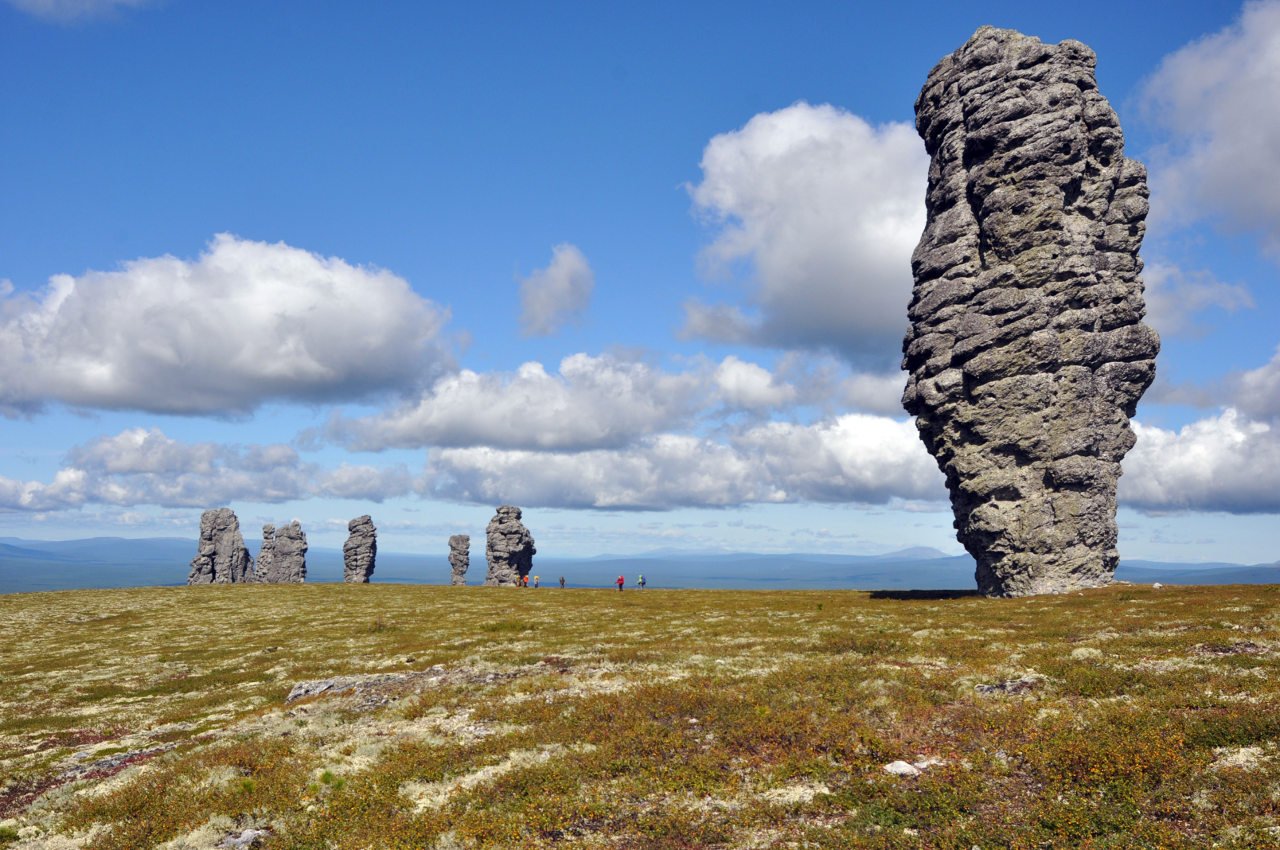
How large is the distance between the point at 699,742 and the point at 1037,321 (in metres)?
54.0

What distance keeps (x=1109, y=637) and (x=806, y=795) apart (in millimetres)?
22899

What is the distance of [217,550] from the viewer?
135500mm

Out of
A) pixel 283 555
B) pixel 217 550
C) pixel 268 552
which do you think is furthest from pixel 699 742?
pixel 217 550

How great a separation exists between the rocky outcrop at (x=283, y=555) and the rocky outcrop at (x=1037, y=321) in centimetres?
12635

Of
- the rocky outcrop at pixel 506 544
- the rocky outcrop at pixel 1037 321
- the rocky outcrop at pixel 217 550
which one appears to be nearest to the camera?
the rocky outcrop at pixel 1037 321

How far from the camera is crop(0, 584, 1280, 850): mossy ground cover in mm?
14438

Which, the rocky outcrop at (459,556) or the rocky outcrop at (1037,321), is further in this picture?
the rocky outcrop at (459,556)

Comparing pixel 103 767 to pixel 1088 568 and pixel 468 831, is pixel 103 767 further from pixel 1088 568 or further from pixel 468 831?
pixel 1088 568

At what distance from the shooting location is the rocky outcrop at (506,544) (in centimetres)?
12294

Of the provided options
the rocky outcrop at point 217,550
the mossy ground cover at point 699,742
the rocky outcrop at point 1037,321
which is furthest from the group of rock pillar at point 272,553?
the mossy ground cover at point 699,742

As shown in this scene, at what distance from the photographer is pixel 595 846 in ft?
46.3

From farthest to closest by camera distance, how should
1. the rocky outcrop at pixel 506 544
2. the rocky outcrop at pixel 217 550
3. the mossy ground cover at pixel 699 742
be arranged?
1. the rocky outcrop at pixel 217 550
2. the rocky outcrop at pixel 506 544
3. the mossy ground cover at pixel 699 742

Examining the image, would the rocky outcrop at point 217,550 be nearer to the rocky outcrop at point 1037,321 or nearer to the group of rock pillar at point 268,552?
the group of rock pillar at point 268,552

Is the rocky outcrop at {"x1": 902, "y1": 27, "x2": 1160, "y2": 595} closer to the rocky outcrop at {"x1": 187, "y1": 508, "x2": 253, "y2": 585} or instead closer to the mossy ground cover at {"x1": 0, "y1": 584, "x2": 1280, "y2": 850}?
the mossy ground cover at {"x1": 0, "y1": 584, "x2": 1280, "y2": 850}
